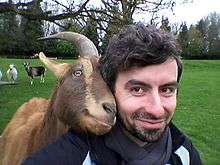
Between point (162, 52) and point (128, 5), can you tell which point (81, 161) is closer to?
point (162, 52)

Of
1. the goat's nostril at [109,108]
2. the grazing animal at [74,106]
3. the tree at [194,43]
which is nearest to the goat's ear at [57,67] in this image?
the grazing animal at [74,106]

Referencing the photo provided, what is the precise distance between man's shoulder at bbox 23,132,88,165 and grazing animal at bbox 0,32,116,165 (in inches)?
7.3

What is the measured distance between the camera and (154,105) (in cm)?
217

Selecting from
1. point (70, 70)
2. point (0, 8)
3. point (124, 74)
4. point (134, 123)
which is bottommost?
point (0, 8)

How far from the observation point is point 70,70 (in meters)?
3.68

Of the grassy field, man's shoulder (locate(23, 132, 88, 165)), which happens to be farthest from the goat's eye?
the grassy field

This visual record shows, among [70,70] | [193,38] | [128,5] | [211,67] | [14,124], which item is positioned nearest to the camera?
[70,70]

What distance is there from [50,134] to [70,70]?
0.56m

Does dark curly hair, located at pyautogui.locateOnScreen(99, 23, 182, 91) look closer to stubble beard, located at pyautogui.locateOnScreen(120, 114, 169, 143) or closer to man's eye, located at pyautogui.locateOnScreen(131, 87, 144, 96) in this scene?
man's eye, located at pyautogui.locateOnScreen(131, 87, 144, 96)

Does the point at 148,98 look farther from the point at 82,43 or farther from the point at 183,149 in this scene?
the point at 82,43

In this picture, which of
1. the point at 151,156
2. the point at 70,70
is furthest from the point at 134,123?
the point at 70,70

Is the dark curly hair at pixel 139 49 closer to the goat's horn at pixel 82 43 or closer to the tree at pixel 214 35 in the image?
the goat's horn at pixel 82 43

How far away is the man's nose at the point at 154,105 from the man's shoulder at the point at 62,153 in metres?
0.35

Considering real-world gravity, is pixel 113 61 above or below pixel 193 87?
above
